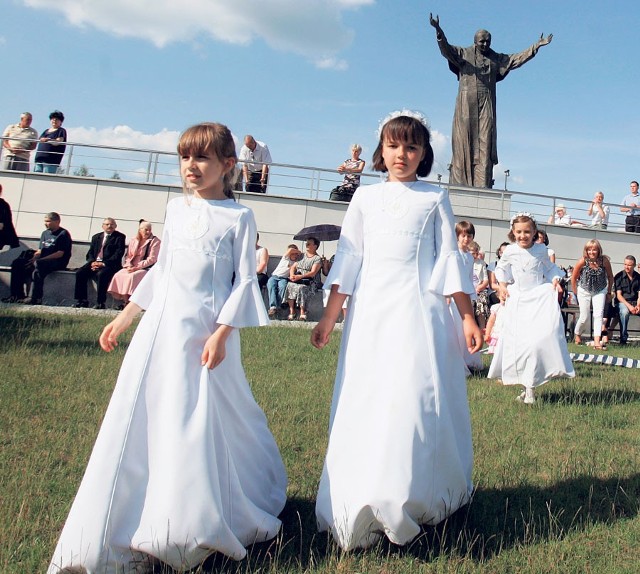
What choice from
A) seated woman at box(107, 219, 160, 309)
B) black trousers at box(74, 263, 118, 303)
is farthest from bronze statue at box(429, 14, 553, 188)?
black trousers at box(74, 263, 118, 303)

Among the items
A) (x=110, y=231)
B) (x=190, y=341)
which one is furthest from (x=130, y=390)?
(x=110, y=231)

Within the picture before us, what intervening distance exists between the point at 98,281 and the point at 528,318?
30.6ft

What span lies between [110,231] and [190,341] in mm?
12153

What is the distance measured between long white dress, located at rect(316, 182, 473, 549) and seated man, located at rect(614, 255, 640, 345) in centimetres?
1352

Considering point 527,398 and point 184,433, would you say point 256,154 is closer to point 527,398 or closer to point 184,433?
point 527,398

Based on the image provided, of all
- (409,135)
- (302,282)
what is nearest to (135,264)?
(302,282)

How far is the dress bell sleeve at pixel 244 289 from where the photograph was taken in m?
3.32

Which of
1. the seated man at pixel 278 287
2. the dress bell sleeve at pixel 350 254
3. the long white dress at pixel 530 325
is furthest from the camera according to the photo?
the seated man at pixel 278 287

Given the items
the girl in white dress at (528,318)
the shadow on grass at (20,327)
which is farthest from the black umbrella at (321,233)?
the girl in white dress at (528,318)

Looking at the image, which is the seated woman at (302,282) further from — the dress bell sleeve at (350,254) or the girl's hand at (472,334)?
the girl's hand at (472,334)

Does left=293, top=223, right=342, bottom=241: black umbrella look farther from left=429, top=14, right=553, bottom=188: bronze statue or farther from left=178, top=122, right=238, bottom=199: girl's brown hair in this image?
left=178, top=122, right=238, bottom=199: girl's brown hair

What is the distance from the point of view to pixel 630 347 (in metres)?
14.7

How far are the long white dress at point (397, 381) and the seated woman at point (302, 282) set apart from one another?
1113 cm

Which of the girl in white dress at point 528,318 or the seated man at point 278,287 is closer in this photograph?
the girl in white dress at point 528,318
